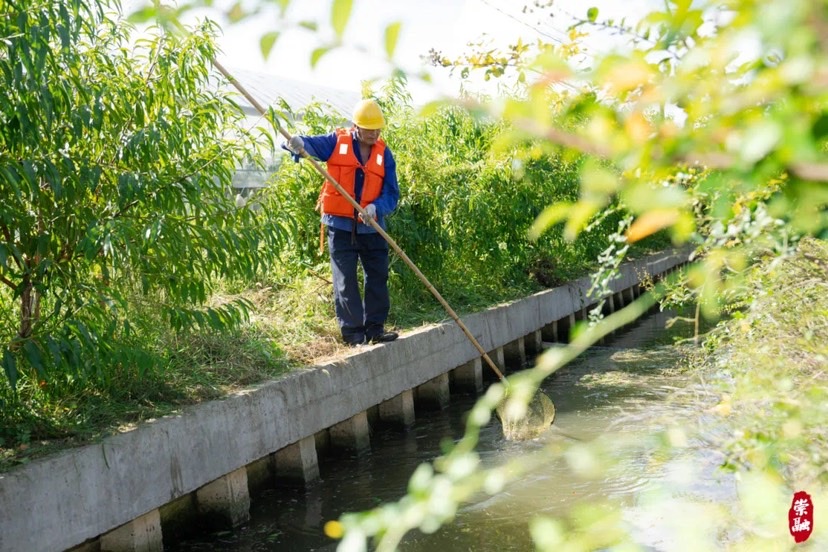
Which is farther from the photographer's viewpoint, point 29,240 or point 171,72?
point 171,72

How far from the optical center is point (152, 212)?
546cm

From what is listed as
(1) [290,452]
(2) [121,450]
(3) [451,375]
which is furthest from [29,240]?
(3) [451,375]

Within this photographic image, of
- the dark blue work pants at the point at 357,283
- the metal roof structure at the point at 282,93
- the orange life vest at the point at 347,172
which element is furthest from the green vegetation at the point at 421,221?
the metal roof structure at the point at 282,93

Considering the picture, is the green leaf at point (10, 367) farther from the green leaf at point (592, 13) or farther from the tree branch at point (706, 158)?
the tree branch at point (706, 158)

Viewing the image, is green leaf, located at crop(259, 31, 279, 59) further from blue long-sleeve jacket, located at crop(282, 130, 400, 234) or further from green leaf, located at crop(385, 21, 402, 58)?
blue long-sleeve jacket, located at crop(282, 130, 400, 234)

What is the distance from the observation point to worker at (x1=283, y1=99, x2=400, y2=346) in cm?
752

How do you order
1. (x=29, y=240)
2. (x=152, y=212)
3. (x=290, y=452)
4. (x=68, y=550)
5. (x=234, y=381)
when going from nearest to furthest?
(x=68, y=550) → (x=29, y=240) → (x=152, y=212) → (x=234, y=381) → (x=290, y=452)

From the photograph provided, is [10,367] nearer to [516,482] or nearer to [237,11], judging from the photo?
[516,482]

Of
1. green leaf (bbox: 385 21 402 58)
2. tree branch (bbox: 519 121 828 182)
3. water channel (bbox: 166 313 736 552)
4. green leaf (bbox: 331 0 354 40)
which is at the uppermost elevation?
green leaf (bbox: 331 0 354 40)

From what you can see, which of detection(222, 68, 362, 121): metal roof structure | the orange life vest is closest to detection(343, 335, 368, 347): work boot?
the orange life vest

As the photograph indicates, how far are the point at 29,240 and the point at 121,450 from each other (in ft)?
3.87

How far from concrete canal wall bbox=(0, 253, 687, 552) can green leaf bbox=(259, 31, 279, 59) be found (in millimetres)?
2419

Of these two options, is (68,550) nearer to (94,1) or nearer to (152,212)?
(152,212)

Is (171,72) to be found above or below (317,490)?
above
